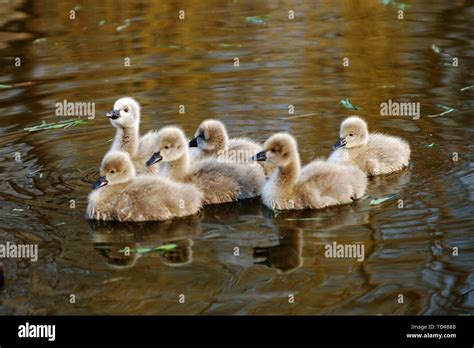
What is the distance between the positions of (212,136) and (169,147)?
0.70 metres

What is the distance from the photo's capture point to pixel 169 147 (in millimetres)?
8625

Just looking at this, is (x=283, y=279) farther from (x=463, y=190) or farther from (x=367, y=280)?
(x=463, y=190)

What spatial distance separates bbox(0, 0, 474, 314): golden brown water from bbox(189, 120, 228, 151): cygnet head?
888 mm

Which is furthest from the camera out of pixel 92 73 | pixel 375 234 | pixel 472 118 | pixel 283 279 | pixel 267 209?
pixel 92 73

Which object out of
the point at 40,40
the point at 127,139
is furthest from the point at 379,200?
the point at 40,40

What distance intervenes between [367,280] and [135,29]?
1051 centimetres

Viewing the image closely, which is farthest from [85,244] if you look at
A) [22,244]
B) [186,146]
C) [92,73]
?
[92,73]

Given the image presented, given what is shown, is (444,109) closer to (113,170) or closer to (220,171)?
(220,171)

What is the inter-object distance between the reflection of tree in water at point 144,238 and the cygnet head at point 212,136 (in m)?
1.19

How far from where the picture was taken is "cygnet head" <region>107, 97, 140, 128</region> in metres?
9.48

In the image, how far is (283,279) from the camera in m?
6.86

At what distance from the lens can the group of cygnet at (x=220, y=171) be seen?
8.15 metres

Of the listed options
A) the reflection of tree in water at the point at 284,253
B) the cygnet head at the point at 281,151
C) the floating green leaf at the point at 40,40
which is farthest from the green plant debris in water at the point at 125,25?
the reflection of tree in water at the point at 284,253

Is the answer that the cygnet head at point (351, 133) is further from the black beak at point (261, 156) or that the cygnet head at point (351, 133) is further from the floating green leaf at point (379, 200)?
the black beak at point (261, 156)
